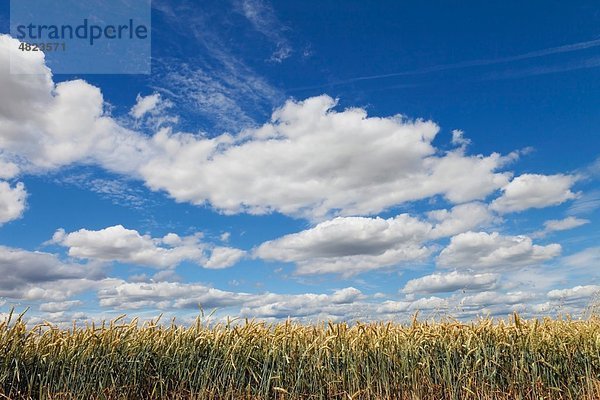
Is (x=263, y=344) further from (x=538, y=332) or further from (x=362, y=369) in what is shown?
(x=538, y=332)

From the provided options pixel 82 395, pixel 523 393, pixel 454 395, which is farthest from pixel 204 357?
pixel 523 393

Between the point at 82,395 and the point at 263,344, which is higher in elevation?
the point at 263,344

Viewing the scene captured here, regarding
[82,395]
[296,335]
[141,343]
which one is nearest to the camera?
[82,395]

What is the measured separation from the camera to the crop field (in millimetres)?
8242

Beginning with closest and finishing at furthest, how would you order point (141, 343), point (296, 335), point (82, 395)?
point (82, 395)
point (141, 343)
point (296, 335)

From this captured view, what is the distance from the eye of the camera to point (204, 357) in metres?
8.71

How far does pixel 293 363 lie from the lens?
869cm

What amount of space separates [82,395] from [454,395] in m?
6.17

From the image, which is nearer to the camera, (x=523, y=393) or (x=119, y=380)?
(x=119, y=380)

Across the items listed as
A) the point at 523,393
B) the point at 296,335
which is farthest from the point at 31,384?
the point at 523,393

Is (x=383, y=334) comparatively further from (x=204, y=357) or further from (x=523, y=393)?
(x=204, y=357)

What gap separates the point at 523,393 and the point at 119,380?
7029 mm

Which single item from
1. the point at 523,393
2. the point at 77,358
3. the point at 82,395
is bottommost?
the point at 523,393

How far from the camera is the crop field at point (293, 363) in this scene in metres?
8.24
